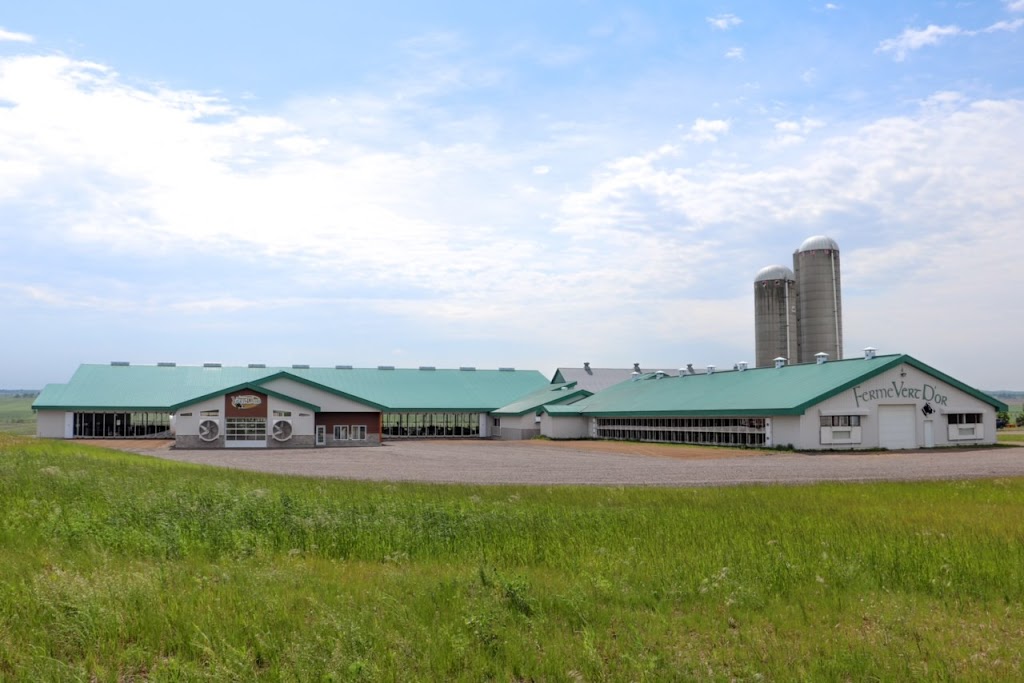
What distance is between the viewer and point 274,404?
2739 inches

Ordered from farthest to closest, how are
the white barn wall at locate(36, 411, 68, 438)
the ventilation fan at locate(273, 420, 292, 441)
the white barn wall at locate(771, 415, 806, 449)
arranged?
the white barn wall at locate(36, 411, 68, 438), the ventilation fan at locate(273, 420, 292, 441), the white barn wall at locate(771, 415, 806, 449)

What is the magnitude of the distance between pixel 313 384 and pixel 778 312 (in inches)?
1647

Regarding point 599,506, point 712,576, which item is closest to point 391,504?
point 599,506

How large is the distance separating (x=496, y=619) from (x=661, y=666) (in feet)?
6.43

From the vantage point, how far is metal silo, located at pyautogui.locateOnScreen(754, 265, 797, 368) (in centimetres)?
7688

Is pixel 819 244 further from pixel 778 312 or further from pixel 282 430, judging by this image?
pixel 282 430

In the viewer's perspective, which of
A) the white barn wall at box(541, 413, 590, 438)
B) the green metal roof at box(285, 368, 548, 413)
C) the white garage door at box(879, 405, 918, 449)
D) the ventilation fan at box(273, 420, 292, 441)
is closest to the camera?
the white garage door at box(879, 405, 918, 449)

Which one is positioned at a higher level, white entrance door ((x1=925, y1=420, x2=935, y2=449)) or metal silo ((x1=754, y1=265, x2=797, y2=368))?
metal silo ((x1=754, y1=265, x2=797, y2=368))

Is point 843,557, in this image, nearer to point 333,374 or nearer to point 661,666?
point 661,666

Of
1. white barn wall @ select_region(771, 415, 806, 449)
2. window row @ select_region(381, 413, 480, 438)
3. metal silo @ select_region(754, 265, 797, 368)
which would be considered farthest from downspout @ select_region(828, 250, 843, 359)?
window row @ select_region(381, 413, 480, 438)

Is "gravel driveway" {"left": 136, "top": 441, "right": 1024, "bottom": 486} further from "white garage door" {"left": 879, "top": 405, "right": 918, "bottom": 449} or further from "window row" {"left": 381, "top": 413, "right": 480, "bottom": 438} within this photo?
"window row" {"left": 381, "top": 413, "right": 480, "bottom": 438}

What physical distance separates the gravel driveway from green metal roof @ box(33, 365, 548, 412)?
27585 mm

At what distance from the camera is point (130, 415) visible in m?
79.9

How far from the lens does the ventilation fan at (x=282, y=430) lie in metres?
69.2
